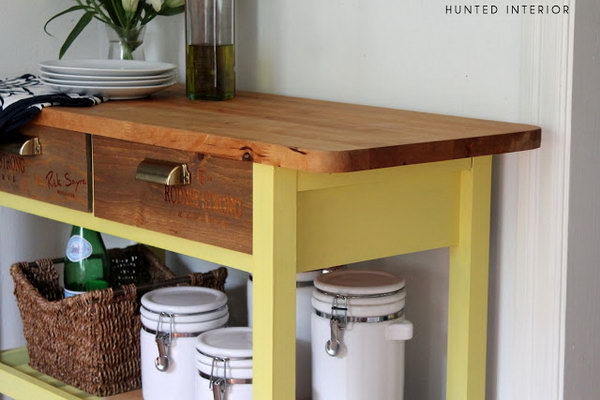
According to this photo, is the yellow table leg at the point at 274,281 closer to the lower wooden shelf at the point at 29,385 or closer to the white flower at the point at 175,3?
the lower wooden shelf at the point at 29,385

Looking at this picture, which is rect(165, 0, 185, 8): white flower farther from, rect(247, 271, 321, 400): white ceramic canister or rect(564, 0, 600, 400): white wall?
rect(564, 0, 600, 400): white wall

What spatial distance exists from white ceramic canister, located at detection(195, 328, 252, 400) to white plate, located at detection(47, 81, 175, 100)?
1.55 feet

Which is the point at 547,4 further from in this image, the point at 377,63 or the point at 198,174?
the point at 198,174

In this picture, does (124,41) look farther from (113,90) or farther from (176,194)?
(176,194)

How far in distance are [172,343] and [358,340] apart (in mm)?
355

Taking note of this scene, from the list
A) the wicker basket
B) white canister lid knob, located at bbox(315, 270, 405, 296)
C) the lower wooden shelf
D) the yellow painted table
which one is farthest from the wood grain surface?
the lower wooden shelf

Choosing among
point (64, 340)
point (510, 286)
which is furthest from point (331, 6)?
point (64, 340)

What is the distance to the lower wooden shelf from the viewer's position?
1827 mm

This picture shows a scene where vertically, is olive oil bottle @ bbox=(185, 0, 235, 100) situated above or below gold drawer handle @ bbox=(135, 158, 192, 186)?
above

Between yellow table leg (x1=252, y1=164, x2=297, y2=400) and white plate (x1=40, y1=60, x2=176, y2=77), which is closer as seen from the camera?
yellow table leg (x1=252, y1=164, x2=297, y2=400)

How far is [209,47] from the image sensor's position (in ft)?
5.93

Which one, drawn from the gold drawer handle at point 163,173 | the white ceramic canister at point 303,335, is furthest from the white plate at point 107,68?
the white ceramic canister at point 303,335

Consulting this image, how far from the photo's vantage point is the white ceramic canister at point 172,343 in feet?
5.52

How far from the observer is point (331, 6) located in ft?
6.05
